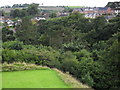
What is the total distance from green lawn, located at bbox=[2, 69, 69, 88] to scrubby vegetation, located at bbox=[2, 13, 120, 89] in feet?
6.23

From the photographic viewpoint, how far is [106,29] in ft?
59.8

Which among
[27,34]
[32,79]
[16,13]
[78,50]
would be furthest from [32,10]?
[32,79]

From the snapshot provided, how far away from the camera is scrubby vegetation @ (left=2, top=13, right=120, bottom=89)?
9109mm

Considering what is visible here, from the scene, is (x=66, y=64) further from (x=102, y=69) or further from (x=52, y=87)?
(x=52, y=87)

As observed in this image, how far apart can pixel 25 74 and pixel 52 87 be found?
1.58m

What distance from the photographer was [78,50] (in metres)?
16.6

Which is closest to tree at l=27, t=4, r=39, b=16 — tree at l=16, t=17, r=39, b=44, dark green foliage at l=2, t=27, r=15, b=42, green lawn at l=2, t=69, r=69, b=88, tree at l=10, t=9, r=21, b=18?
tree at l=10, t=9, r=21, b=18

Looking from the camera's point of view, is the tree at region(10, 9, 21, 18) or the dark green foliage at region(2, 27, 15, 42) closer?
the dark green foliage at region(2, 27, 15, 42)

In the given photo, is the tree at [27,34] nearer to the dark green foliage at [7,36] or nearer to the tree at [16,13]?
the dark green foliage at [7,36]

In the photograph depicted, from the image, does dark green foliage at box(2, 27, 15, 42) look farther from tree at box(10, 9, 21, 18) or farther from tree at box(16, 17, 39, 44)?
tree at box(10, 9, 21, 18)

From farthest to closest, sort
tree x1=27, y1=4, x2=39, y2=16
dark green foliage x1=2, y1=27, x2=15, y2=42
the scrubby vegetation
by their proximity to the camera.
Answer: tree x1=27, y1=4, x2=39, y2=16 < dark green foliage x1=2, y1=27, x2=15, y2=42 < the scrubby vegetation

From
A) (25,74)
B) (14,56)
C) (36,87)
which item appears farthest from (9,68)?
(14,56)

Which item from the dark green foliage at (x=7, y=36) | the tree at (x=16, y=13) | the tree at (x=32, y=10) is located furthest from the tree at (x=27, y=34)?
the tree at (x=32, y=10)

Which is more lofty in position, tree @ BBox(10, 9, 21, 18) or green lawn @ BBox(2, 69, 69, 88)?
green lawn @ BBox(2, 69, 69, 88)
